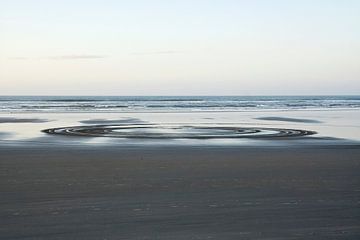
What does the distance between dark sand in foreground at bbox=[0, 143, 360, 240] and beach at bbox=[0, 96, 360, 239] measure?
1 centimetres

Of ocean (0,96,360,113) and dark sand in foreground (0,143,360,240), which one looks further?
ocean (0,96,360,113)

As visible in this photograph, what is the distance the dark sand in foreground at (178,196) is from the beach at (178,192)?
1 cm

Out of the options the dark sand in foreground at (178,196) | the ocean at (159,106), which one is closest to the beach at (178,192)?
the dark sand in foreground at (178,196)

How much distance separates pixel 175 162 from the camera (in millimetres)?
12500

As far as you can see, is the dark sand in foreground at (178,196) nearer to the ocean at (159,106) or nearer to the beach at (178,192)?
the beach at (178,192)

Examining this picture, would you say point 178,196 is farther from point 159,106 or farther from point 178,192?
point 159,106

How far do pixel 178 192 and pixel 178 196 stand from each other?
0.34m

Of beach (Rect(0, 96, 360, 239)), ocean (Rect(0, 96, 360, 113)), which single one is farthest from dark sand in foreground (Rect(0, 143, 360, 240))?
ocean (Rect(0, 96, 360, 113))

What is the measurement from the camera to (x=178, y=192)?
8578 millimetres

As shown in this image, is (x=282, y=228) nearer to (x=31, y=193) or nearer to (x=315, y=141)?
(x=31, y=193)

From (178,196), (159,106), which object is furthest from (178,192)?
(159,106)

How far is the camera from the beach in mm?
6316

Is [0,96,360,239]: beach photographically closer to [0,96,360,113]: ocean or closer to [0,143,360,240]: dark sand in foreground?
[0,143,360,240]: dark sand in foreground

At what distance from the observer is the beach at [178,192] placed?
6.32 meters
